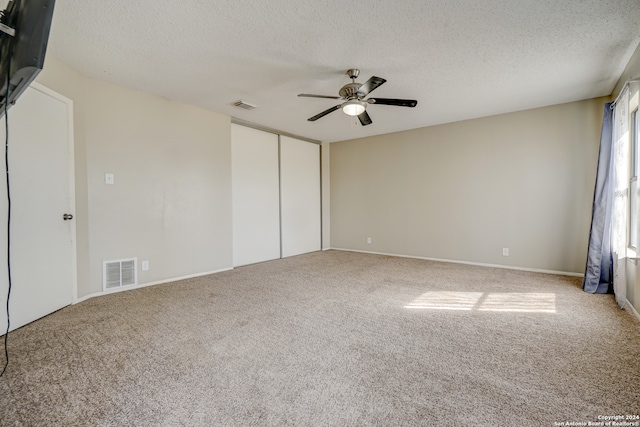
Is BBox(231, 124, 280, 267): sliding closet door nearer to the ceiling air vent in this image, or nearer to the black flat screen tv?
the ceiling air vent

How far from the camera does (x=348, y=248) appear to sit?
20.7 feet

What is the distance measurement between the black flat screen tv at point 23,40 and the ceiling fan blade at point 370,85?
2.15 m

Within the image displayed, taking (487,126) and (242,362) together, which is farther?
(487,126)

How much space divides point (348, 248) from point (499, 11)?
484 cm

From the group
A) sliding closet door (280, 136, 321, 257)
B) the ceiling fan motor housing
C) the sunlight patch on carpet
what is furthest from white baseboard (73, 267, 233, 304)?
the ceiling fan motor housing

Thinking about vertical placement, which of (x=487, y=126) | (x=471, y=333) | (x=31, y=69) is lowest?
(x=471, y=333)

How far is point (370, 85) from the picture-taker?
2666 millimetres

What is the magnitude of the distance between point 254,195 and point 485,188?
12.6ft

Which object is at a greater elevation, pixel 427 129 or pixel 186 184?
pixel 427 129

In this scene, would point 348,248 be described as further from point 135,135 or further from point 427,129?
point 135,135

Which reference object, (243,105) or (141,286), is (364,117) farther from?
(141,286)

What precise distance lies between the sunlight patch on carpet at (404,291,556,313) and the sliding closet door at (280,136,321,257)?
3090 millimetres

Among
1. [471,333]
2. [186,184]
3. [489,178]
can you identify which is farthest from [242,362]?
[489,178]

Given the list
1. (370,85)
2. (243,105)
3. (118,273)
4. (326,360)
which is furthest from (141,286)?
(370,85)
